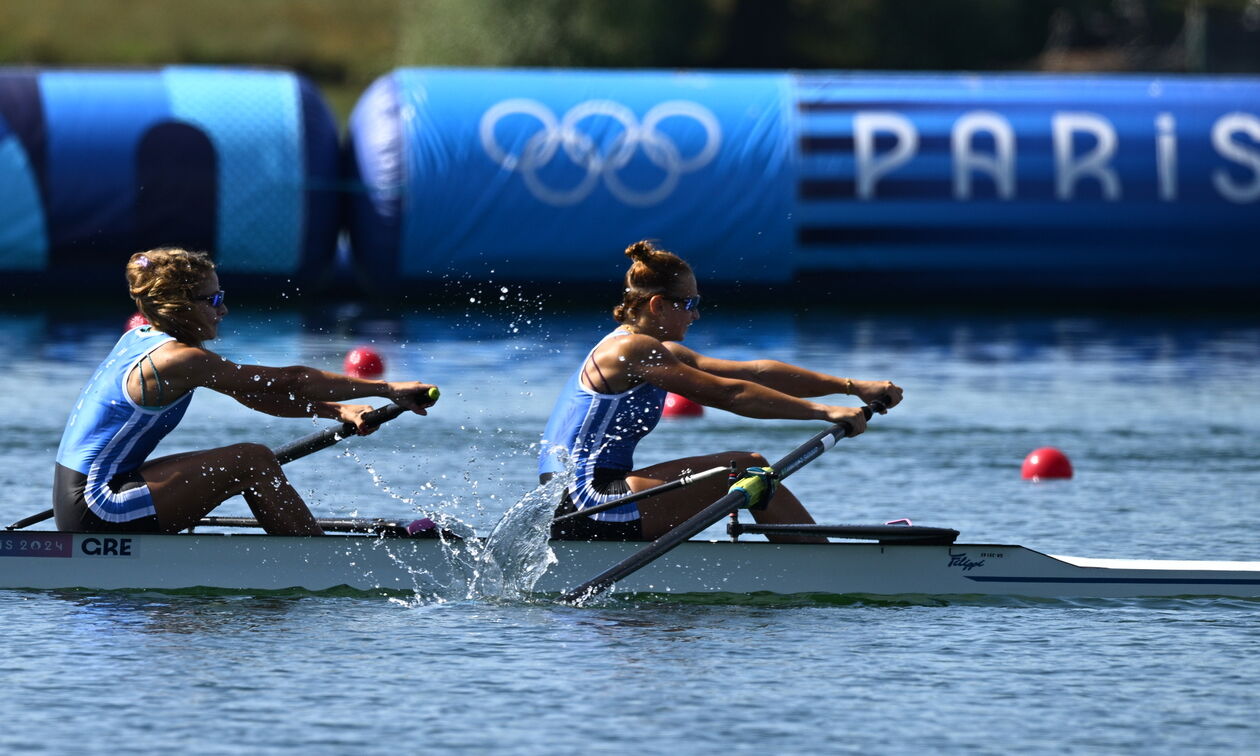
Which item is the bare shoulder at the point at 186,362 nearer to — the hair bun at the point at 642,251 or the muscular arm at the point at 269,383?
the muscular arm at the point at 269,383

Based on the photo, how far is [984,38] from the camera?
4338cm

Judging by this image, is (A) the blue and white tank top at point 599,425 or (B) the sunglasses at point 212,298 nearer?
(B) the sunglasses at point 212,298

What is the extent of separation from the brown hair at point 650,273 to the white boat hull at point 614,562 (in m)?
1.05

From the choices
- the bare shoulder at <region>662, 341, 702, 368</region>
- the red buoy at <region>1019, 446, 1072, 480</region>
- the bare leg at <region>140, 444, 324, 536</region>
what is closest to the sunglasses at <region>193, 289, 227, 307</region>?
the bare leg at <region>140, 444, 324, 536</region>

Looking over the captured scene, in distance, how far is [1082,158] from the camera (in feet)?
75.8

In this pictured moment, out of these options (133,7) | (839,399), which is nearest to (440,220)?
(839,399)

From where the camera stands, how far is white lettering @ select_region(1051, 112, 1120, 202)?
2311cm

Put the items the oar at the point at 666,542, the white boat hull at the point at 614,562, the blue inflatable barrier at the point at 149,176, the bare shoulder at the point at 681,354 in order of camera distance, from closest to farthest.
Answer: the oar at the point at 666,542, the white boat hull at the point at 614,562, the bare shoulder at the point at 681,354, the blue inflatable barrier at the point at 149,176

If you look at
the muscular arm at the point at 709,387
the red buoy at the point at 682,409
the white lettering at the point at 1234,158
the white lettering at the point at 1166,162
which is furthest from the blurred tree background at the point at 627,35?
the muscular arm at the point at 709,387

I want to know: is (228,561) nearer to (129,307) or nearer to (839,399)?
(839,399)

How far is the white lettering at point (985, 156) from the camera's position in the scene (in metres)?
22.9

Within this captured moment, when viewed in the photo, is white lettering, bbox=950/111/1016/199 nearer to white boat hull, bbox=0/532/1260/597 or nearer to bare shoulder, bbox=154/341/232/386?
white boat hull, bbox=0/532/1260/597

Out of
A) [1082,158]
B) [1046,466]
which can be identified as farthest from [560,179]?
[1046,466]

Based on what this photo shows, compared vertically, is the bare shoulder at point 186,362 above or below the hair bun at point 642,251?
below
